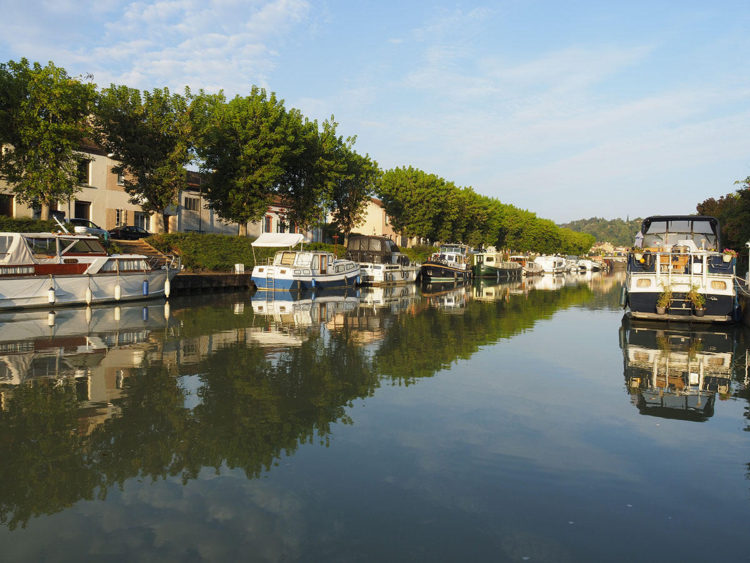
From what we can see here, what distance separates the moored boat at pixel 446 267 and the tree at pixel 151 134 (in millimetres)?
25138

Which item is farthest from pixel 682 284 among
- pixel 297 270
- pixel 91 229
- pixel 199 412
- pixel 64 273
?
pixel 91 229

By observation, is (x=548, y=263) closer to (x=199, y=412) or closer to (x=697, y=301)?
(x=697, y=301)

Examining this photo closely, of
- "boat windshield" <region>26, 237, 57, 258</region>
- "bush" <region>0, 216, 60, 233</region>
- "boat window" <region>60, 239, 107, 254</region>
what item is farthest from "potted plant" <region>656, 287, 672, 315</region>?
"bush" <region>0, 216, 60, 233</region>

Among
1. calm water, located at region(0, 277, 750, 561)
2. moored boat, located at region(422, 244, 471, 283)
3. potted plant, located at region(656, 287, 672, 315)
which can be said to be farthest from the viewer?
moored boat, located at region(422, 244, 471, 283)

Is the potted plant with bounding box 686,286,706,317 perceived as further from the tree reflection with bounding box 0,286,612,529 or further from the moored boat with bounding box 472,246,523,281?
the moored boat with bounding box 472,246,523,281

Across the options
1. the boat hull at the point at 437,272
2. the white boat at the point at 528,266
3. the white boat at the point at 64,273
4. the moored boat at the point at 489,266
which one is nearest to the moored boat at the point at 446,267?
the boat hull at the point at 437,272

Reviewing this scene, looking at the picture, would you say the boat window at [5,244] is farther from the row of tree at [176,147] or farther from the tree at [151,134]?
the tree at [151,134]

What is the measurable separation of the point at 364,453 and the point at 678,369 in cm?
893

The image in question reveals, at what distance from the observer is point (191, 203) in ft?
157

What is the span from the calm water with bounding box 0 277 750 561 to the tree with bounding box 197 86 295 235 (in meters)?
23.1

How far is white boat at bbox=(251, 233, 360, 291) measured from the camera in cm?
3219

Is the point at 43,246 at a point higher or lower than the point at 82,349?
higher

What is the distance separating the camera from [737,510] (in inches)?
215

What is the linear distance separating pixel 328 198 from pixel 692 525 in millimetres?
40093
